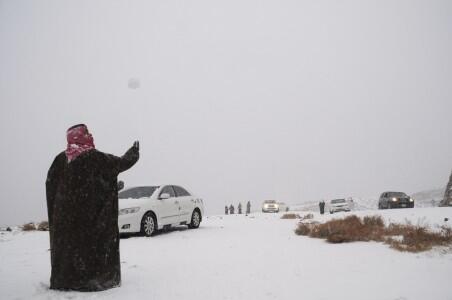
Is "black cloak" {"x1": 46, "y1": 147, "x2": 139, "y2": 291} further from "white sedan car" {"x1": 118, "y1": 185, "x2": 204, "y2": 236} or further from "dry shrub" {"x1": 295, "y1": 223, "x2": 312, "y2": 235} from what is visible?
"dry shrub" {"x1": 295, "y1": 223, "x2": 312, "y2": 235}

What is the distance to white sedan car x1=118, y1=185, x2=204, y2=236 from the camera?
11.6 meters

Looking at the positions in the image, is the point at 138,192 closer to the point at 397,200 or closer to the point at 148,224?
the point at 148,224

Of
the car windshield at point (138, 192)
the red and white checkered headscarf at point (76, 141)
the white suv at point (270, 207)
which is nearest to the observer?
the red and white checkered headscarf at point (76, 141)

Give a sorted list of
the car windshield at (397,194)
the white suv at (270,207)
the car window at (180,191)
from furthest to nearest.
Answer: the white suv at (270,207), the car windshield at (397,194), the car window at (180,191)

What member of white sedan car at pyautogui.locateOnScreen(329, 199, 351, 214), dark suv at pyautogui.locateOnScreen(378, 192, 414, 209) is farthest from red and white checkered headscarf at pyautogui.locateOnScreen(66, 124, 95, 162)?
white sedan car at pyautogui.locateOnScreen(329, 199, 351, 214)

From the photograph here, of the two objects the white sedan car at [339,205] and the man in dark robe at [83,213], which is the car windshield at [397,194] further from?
the man in dark robe at [83,213]

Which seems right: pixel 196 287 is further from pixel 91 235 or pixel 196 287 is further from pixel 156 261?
pixel 156 261

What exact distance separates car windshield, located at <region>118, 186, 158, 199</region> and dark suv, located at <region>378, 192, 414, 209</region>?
70.7 ft

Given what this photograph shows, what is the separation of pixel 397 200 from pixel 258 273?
25737 millimetres

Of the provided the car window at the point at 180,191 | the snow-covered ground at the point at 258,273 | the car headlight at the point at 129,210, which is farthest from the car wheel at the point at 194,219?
the snow-covered ground at the point at 258,273

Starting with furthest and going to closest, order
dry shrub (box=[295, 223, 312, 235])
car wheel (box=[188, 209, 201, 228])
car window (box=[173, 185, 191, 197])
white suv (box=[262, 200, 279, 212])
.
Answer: white suv (box=[262, 200, 279, 212])
car wheel (box=[188, 209, 201, 228])
car window (box=[173, 185, 191, 197])
dry shrub (box=[295, 223, 312, 235])

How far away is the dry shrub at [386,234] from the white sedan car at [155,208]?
4.22 metres

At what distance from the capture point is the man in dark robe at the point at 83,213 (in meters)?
4.88

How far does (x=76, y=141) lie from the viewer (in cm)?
516
